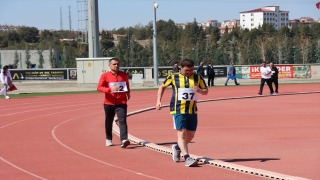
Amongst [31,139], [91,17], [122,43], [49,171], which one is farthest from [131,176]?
[122,43]

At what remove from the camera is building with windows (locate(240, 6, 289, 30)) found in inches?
5448

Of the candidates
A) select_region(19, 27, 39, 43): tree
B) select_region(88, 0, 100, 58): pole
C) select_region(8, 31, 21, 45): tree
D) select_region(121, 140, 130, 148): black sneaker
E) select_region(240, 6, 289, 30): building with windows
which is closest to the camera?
Result: select_region(121, 140, 130, 148): black sneaker

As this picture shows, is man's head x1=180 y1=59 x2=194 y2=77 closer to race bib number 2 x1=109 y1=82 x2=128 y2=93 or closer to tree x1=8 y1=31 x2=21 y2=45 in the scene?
race bib number 2 x1=109 y1=82 x2=128 y2=93

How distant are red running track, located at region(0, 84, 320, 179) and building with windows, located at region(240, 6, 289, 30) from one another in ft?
372

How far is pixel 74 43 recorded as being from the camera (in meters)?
95.2

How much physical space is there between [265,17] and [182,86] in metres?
146

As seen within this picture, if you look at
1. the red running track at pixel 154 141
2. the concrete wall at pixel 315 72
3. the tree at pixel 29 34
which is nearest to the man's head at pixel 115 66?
the red running track at pixel 154 141

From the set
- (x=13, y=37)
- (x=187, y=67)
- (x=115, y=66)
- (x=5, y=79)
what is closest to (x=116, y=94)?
(x=115, y=66)

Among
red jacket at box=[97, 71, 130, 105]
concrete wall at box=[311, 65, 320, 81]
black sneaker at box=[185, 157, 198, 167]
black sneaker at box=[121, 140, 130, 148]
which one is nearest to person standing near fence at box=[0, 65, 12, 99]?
red jacket at box=[97, 71, 130, 105]

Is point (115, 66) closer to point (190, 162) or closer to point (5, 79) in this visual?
point (190, 162)

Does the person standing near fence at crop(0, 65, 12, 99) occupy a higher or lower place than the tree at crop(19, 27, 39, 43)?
lower

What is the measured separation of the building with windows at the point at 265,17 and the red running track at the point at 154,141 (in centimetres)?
11353

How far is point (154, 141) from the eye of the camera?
12859mm

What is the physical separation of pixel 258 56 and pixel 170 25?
54.1 m
